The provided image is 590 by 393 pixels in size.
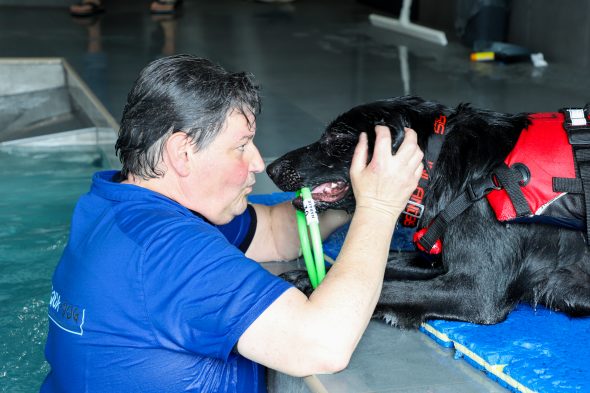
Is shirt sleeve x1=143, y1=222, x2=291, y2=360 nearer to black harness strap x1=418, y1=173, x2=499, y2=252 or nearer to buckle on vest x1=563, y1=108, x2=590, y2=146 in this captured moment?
black harness strap x1=418, y1=173, x2=499, y2=252

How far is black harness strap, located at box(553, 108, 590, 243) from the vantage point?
223 cm

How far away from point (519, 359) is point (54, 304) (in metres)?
1.12

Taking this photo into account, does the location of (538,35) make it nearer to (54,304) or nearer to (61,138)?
(61,138)

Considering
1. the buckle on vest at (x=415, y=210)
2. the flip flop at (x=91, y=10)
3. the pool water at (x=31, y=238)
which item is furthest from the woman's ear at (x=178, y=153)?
the flip flop at (x=91, y=10)

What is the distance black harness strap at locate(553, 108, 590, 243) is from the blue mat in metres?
0.26

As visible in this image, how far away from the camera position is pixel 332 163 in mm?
2498

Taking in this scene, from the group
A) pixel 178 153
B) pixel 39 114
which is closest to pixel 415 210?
pixel 178 153

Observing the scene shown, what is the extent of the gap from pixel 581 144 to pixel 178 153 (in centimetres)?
109

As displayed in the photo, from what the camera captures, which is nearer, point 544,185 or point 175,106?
point 175,106

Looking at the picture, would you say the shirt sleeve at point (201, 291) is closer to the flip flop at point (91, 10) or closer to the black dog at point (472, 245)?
the black dog at point (472, 245)

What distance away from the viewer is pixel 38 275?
3.77m

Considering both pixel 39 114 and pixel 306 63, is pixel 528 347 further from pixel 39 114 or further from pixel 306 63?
pixel 306 63

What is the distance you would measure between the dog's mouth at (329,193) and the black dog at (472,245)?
79 millimetres

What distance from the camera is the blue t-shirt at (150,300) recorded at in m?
1.71
